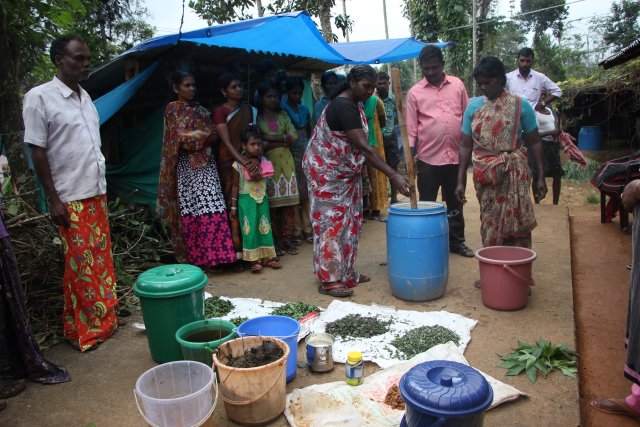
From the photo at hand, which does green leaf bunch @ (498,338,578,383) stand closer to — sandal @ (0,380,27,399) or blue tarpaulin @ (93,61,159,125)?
sandal @ (0,380,27,399)

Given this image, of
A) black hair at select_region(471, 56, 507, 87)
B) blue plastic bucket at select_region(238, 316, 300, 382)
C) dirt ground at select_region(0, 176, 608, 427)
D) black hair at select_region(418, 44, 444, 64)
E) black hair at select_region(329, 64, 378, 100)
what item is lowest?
dirt ground at select_region(0, 176, 608, 427)

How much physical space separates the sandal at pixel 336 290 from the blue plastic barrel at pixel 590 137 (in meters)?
9.41

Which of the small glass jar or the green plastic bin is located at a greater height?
the green plastic bin

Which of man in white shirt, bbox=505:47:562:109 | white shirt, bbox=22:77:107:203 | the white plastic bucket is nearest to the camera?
the white plastic bucket

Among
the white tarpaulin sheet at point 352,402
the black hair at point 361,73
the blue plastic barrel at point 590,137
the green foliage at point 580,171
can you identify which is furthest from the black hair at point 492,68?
the blue plastic barrel at point 590,137

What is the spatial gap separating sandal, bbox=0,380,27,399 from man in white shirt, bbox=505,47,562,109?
5.57 meters

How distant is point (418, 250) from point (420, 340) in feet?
2.57

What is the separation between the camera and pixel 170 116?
13.6ft

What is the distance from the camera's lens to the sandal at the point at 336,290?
3.82 metres

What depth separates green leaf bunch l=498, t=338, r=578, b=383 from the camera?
251 cm

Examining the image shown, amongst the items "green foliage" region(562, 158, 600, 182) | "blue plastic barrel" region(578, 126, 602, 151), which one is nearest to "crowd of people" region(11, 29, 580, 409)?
"green foliage" region(562, 158, 600, 182)

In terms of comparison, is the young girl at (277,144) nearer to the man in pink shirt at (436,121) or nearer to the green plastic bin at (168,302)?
the man in pink shirt at (436,121)

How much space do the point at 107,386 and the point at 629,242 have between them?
5.41 meters

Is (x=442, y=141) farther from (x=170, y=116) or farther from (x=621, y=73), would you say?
(x=621, y=73)
